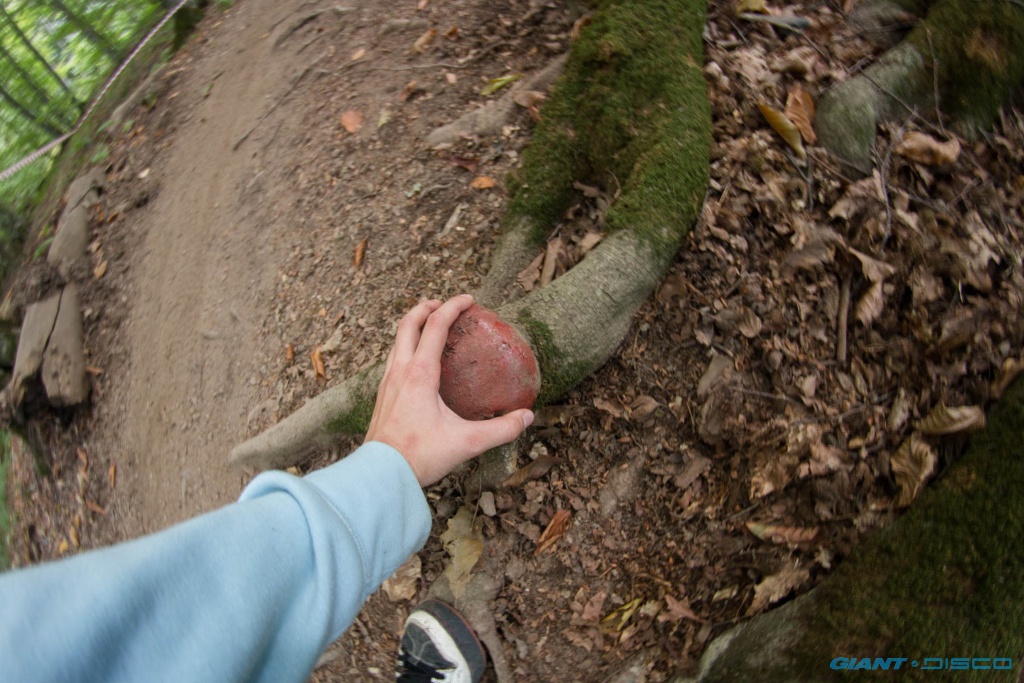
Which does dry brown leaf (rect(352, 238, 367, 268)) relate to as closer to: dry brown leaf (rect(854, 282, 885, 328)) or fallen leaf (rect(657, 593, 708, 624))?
fallen leaf (rect(657, 593, 708, 624))

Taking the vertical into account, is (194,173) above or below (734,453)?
above

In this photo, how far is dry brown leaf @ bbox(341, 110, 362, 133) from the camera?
131 inches

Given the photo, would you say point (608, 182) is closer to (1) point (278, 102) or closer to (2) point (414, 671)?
(2) point (414, 671)

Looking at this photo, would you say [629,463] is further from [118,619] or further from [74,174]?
[74,174]

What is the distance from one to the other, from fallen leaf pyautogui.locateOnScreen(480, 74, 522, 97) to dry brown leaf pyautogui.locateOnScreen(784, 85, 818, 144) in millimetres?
1577

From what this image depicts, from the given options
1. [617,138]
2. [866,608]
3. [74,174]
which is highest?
[74,174]

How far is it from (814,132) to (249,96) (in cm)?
391

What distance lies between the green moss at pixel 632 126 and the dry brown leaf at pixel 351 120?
4.50 ft

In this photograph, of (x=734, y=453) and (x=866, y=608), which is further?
(x=734, y=453)

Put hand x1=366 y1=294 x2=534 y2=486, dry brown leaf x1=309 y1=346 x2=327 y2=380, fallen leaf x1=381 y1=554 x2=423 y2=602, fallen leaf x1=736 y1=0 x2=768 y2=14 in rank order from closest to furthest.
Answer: hand x1=366 y1=294 x2=534 y2=486 → fallen leaf x1=381 y1=554 x2=423 y2=602 → fallen leaf x1=736 y1=0 x2=768 y2=14 → dry brown leaf x1=309 y1=346 x2=327 y2=380

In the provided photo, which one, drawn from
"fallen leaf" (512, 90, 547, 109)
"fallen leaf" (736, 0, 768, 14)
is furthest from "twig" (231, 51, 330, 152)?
"fallen leaf" (736, 0, 768, 14)

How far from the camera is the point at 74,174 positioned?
4598 mm

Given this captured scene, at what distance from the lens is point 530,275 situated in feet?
8.32

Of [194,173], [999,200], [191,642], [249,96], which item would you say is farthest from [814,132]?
[194,173]
